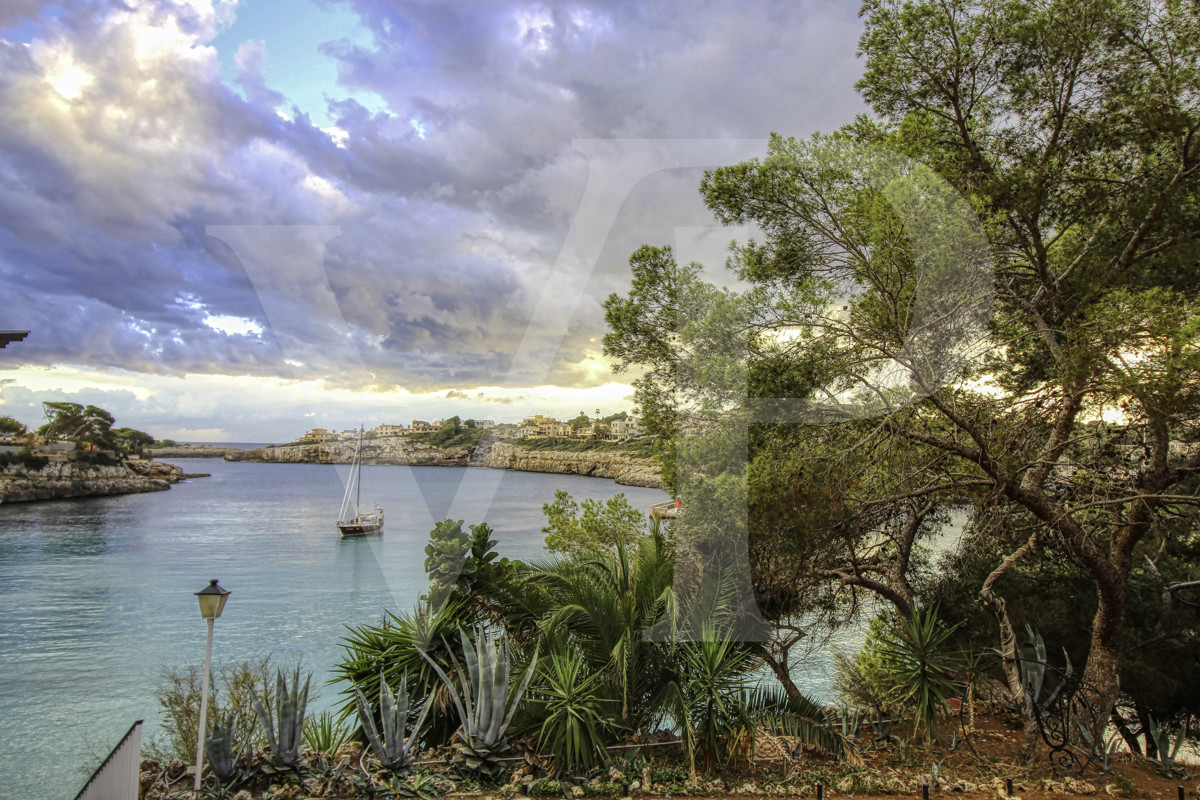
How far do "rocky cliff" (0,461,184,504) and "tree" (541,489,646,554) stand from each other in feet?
124

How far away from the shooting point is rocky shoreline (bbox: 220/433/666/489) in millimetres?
16984

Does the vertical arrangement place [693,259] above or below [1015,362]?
above

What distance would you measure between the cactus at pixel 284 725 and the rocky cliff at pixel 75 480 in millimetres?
40277

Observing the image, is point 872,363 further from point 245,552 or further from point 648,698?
point 245,552

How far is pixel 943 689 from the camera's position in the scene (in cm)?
484

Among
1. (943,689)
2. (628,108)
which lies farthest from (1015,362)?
(628,108)

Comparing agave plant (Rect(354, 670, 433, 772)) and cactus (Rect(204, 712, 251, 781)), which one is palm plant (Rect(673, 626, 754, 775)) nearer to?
agave plant (Rect(354, 670, 433, 772))

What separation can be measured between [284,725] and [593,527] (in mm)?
5710

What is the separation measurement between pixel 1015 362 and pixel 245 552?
115ft

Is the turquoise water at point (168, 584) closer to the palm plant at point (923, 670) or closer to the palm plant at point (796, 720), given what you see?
the palm plant at point (796, 720)

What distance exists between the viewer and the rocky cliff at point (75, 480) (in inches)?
1375

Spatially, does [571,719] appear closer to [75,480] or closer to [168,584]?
[168,584]

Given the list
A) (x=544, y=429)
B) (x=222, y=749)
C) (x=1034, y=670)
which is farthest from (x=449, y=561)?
(x=544, y=429)

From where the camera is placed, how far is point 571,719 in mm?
3906
